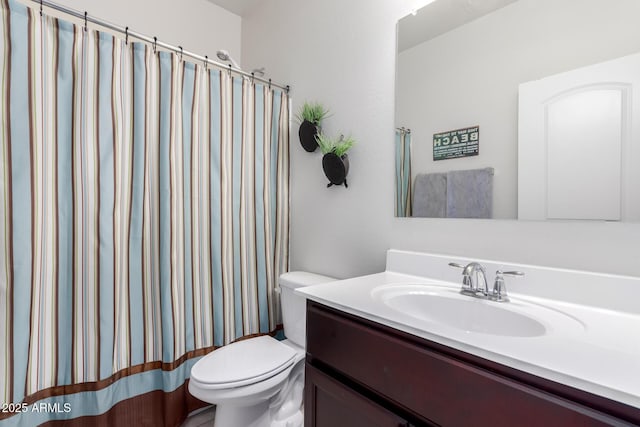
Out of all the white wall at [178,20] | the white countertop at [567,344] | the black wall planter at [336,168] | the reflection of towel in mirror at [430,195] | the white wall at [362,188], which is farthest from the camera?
the white wall at [178,20]

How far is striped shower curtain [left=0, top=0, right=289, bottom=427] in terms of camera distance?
1.15m

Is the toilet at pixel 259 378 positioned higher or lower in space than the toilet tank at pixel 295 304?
lower

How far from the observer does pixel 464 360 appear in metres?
0.66

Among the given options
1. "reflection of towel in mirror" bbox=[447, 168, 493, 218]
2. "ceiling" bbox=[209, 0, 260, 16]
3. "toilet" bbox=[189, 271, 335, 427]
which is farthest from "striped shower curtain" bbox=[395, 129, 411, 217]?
"ceiling" bbox=[209, 0, 260, 16]

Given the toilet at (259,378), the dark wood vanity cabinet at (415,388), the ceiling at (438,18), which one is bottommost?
the toilet at (259,378)

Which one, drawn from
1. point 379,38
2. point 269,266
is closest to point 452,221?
point 379,38

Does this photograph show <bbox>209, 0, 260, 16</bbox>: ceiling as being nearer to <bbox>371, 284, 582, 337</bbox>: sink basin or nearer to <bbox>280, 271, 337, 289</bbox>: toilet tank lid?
<bbox>280, 271, 337, 289</bbox>: toilet tank lid

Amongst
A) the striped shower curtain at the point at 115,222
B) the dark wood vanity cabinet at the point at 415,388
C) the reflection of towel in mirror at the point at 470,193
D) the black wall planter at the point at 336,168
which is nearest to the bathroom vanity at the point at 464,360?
the dark wood vanity cabinet at the point at 415,388

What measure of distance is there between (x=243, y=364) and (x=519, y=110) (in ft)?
4.75

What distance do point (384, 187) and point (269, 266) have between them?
870 millimetres

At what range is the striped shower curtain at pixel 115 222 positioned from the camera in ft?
3.78

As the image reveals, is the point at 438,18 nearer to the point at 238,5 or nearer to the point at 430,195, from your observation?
the point at 430,195

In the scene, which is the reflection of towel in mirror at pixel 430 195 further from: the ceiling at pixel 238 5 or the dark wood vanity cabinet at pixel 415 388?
the ceiling at pixel 238 5

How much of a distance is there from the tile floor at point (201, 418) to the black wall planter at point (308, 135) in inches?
60.6
